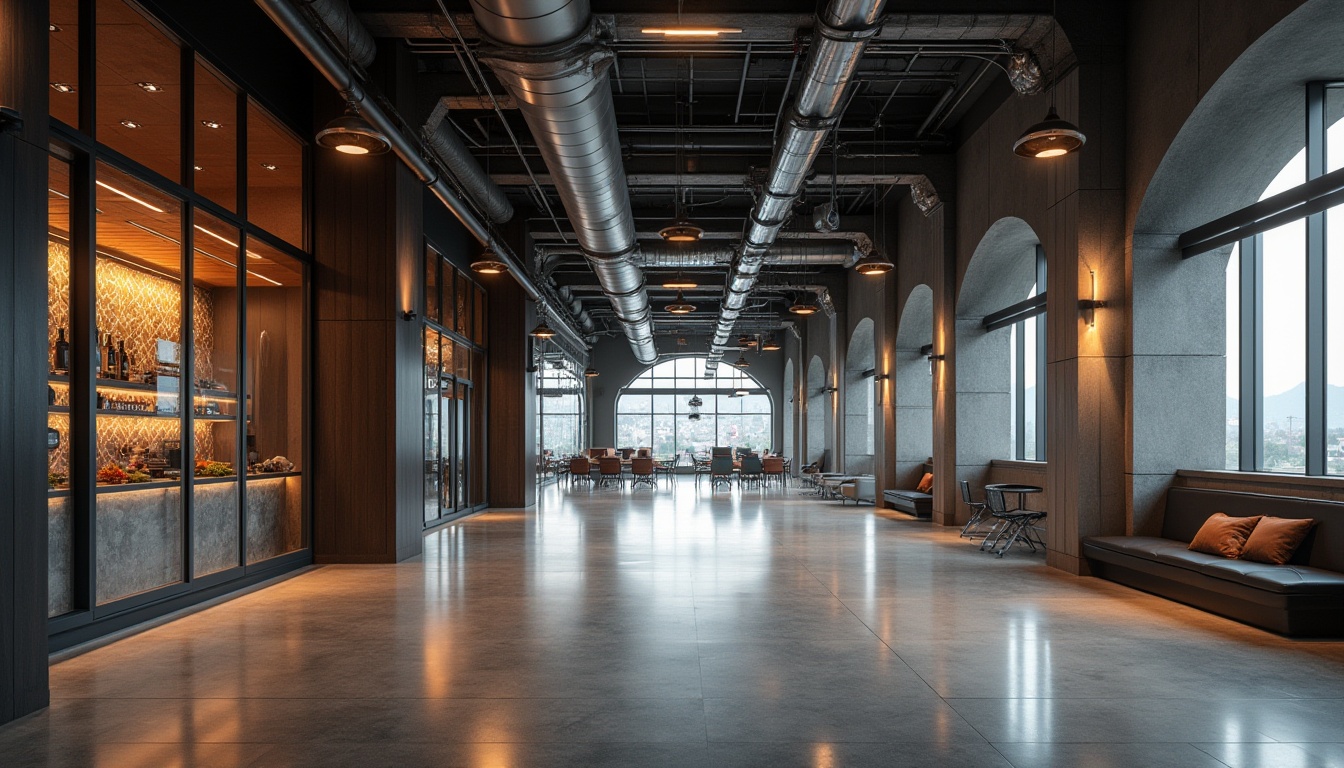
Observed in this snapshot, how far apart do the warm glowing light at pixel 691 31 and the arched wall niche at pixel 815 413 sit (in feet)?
50.0

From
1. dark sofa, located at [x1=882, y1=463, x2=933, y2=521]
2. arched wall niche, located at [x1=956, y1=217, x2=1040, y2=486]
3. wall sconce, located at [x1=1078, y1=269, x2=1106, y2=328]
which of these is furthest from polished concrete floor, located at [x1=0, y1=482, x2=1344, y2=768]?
dark sofa, located at [x1=882, y1=463, x2=933, y2=521]

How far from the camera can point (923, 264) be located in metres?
13.1

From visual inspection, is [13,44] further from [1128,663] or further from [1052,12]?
[1052,12]

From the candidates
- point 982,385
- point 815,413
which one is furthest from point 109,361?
point 815,413

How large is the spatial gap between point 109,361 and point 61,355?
0.49 meters

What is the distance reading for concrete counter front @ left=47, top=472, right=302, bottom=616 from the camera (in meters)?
5.05

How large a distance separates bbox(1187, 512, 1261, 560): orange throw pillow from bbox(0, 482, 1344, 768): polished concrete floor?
1.56 ft

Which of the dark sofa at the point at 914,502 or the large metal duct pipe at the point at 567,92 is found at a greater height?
the large metal duct pipe at the point at 567,92

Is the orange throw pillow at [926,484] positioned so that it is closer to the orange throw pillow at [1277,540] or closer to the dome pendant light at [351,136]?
the orange throw pillow at [1277,540]

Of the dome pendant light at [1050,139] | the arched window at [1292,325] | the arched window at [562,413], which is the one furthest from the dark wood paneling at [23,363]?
the arched window at [562,413]

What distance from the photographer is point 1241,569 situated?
561cm

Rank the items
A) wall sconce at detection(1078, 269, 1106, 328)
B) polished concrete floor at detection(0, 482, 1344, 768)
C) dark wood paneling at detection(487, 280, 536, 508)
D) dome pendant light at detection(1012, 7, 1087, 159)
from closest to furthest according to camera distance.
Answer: polished concrete floor at detection(0, 482, 1344, 768) → dome pendant light at detection(1012, 7, 1087, 159) → wall sconce at detection(1078, 269, 1106, 328) → dark wood paneling at detection(487, 280, 536, 508)

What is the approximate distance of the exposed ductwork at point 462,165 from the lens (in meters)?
9.02

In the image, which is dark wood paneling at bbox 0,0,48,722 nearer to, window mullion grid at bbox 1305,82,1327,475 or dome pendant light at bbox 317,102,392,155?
dome pendant light at bbox 317,102,392,155
